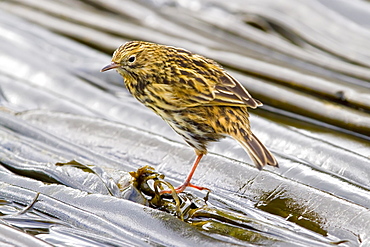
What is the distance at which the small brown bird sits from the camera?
5.11 m

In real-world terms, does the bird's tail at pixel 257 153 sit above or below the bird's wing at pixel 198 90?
below

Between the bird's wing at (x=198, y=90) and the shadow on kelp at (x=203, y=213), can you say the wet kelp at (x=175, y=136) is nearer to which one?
the shadow on kelp at (x=203, y=213)

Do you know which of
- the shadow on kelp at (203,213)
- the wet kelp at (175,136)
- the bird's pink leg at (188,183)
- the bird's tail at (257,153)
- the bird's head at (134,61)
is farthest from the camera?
the bird's head at (134,61)

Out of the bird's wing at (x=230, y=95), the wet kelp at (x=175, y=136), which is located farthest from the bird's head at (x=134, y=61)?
the wet kelp at (x=175, y=136)

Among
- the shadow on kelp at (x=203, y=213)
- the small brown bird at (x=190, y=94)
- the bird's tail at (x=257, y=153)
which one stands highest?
the small brown bird at (x=190, y=94)

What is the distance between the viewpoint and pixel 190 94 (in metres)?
5.13

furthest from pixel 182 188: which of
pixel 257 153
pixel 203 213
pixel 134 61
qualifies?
pixel 134 61

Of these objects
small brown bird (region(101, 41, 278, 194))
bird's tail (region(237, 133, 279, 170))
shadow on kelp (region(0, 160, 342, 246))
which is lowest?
shadow on kelp (region(0, 160, 342, 246))

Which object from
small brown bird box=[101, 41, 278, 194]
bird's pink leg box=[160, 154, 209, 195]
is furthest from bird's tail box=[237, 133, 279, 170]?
bird's pink leg box=[160, 154, 209, 195]

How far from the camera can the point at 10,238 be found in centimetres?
406

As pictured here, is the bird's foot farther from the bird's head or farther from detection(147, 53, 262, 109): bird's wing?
the bird's head

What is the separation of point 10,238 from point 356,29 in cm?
600

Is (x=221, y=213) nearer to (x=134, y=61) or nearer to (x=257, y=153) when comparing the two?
(x=257, y=153)

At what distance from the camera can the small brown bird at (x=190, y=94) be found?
5113 millimetres
